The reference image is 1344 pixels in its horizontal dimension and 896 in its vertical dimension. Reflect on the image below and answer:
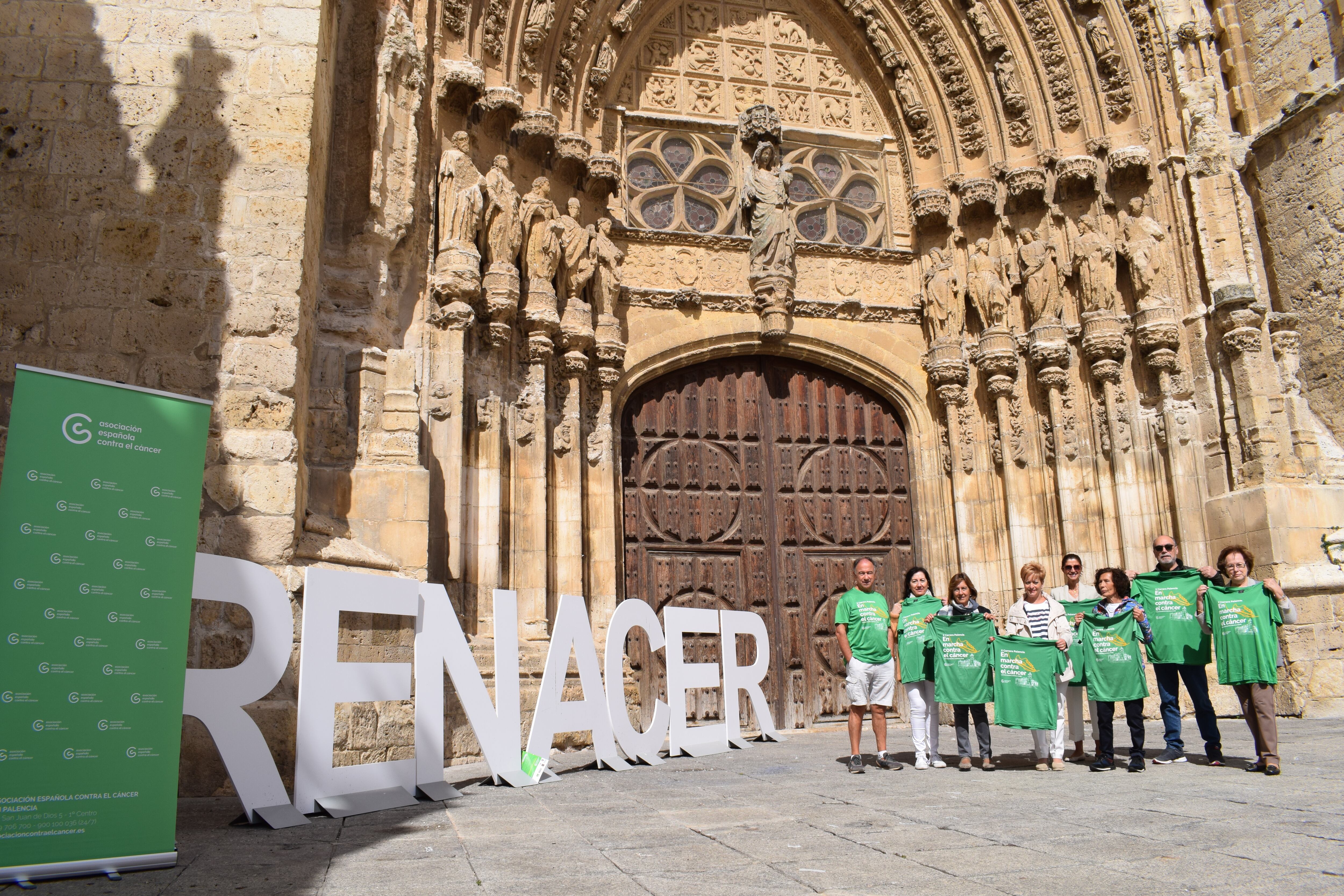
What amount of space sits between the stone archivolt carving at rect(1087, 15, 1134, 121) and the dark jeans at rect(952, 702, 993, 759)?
283 inches

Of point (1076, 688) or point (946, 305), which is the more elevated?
point (946, 305)

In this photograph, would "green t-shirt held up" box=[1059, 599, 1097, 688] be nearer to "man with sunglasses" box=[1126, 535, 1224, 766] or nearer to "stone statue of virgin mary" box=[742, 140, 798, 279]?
"man with sunglasses" box=[1126, 535, 1224, 766]

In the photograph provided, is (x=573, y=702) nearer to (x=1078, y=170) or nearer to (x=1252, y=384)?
(x=1252, y=384)

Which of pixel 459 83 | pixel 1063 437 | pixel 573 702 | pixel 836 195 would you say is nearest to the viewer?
pixel 573 702

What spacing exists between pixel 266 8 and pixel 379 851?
4.72m

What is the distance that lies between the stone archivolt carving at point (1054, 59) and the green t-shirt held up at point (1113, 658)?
6.43 meters

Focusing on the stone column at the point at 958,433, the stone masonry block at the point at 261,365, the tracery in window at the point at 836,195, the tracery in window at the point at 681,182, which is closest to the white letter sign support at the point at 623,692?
the stone masonry block at the point at 261,365

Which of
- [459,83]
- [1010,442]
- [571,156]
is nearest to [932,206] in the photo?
[1010,442]

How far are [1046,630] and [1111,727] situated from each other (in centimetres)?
65

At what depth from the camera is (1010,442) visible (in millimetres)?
10180

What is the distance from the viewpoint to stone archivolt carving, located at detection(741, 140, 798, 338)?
10312 millimetres

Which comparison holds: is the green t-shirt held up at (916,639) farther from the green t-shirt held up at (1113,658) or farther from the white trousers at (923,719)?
the green t-shirt held up at (1113,658)

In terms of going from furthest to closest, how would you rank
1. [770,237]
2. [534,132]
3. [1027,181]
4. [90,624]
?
[770,237] → [1027,181] → [534,132] → [90,624]

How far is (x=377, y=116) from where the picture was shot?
23.0 feet
